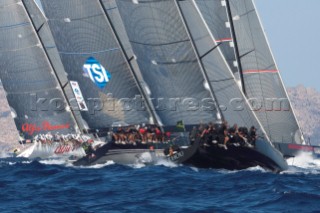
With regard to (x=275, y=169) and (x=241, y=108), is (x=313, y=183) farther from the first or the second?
(x=241, y=108)

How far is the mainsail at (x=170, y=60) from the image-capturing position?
36.0 meters

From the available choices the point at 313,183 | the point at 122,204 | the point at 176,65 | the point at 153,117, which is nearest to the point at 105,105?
the point at 153,117

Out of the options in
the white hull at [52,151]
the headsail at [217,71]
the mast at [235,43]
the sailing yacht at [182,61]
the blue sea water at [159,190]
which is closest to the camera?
the blue sea water at [159,190]

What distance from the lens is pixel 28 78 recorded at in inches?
2021

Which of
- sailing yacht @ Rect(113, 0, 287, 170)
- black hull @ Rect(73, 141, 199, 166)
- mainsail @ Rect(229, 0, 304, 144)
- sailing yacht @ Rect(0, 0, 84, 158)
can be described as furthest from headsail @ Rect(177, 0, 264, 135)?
sailing yacht @ Rect(0, 0, 84, 158)

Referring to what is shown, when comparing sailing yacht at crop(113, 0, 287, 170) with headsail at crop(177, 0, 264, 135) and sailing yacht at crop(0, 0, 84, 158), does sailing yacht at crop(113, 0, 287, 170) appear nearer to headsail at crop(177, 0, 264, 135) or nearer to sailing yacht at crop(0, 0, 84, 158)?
headsail at crop(177, 0, 264, 135)

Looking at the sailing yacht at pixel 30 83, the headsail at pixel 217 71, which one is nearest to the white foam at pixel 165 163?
the headsail at pixel 217 71

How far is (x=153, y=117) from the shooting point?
40.1 m

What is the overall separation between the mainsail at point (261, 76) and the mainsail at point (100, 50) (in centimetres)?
506

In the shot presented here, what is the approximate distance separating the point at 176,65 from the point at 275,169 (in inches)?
242

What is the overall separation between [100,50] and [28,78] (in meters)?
11.2

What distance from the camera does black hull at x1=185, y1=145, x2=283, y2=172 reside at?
106 ft
